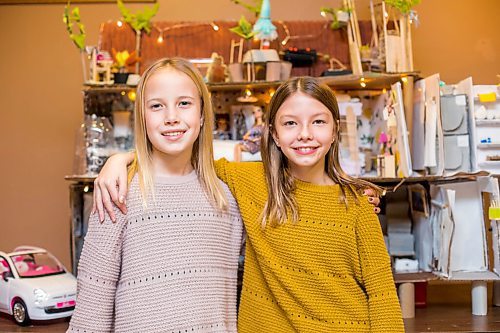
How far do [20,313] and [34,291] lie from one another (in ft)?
0.31

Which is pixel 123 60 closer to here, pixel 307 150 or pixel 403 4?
pixel 403 4

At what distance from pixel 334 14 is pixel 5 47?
4.28 ft

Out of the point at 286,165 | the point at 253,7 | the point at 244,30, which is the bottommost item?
the point at 286,165

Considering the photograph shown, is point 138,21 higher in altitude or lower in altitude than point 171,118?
higher

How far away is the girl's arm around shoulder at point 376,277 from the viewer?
136 cm

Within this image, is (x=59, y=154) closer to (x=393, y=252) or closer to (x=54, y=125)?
(x=54, y=125)

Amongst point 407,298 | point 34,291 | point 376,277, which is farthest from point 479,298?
point 34,291

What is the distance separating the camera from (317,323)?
1388mm

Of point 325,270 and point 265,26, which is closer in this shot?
point 325,270

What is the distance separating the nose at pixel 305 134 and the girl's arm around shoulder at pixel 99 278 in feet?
1.33

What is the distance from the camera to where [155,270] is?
1304 mm

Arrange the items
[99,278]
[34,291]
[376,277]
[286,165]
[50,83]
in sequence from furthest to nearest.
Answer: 1. [50,83]
2. [34,291]
3. [286,165]
4. [376,277]
5. [99,278]

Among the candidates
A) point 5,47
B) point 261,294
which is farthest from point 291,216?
point 5,47

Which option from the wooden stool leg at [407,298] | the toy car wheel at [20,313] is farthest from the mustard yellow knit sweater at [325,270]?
the toy car wheel at [20,313]
